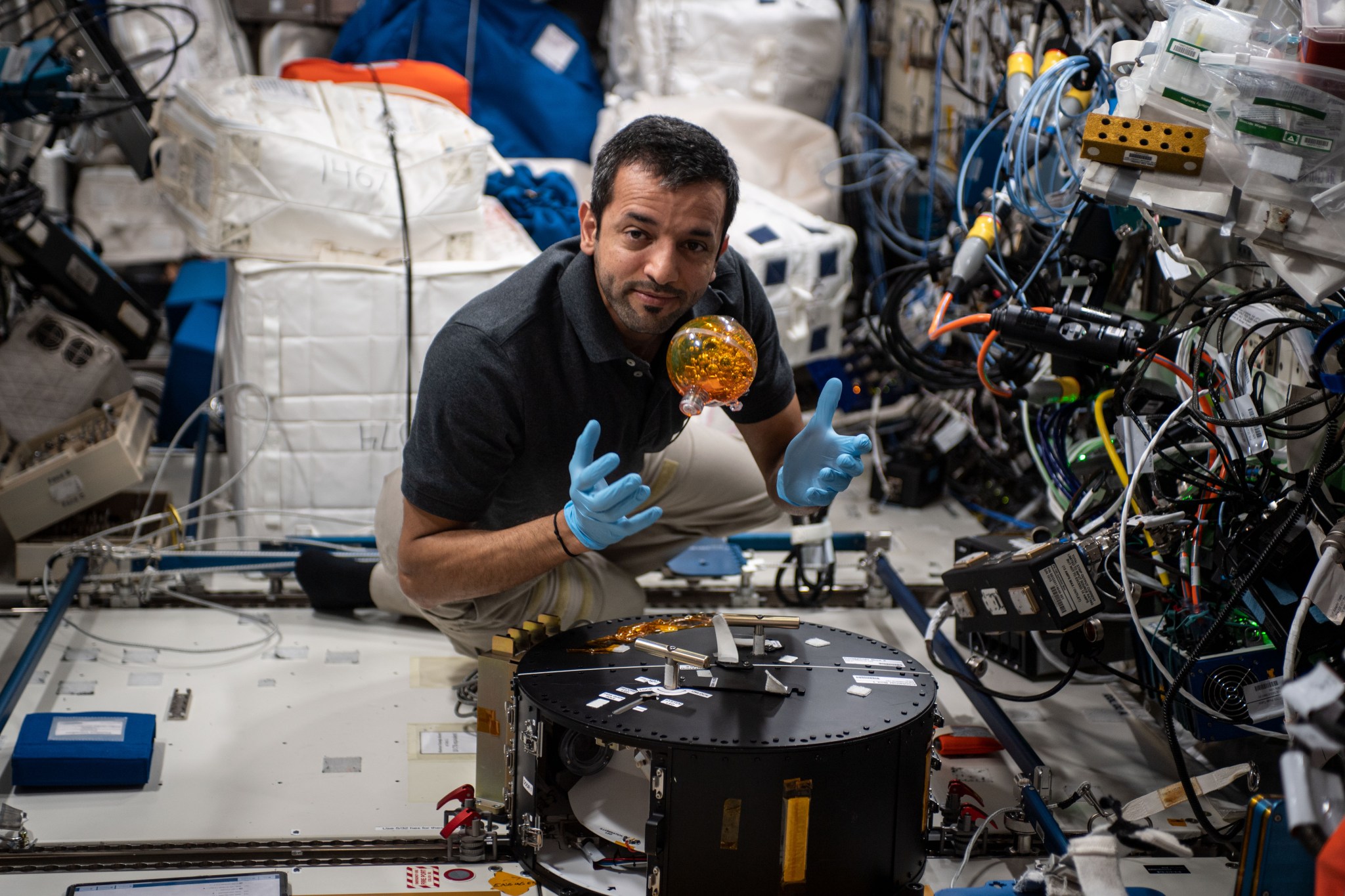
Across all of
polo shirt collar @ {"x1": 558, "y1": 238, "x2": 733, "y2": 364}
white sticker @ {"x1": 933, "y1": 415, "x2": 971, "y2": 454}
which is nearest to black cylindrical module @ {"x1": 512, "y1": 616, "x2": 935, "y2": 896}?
polo shirt collar @ {"x1": 558, "y1": 238, "x2": 733, "y2": 364}

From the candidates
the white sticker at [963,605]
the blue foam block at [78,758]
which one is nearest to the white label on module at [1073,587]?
the white sticker at [963,605]

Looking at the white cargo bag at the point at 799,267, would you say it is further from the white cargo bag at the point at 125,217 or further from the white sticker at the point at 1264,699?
the white cargo bag at the point at 125,217

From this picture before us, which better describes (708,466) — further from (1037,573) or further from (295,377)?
(295,377)

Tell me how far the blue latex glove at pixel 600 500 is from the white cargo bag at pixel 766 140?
2893 millimetres

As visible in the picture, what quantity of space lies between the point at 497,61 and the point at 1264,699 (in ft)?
13.0

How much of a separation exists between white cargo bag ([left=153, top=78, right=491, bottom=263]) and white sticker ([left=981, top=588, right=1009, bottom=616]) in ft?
6.12

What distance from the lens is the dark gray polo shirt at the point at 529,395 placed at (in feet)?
6.67

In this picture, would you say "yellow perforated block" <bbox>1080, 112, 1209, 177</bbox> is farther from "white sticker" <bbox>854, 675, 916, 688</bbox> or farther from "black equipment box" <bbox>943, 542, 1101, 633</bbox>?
"white sticker" <bbox>854, 675, 916, 688</bbox>

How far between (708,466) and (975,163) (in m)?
1.37

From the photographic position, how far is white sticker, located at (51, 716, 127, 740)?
220 centimetres

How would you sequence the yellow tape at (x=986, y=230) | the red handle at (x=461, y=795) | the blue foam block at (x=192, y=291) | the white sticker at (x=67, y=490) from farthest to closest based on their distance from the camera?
the blue foam block at (x=192, y=291) → the white sticker at (x=67, y=490) → the yellow tape at (x=986, y=230) → the red handle at (x=461, y=795)

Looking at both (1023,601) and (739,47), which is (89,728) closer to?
(1023,601)

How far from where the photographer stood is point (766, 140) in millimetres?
4645

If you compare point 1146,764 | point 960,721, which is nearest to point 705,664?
→ point 960,721
